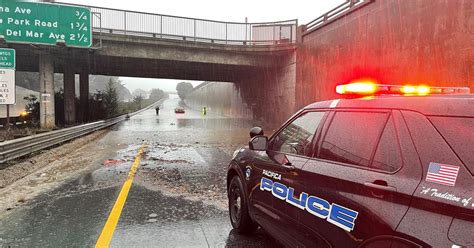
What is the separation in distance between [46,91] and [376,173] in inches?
989

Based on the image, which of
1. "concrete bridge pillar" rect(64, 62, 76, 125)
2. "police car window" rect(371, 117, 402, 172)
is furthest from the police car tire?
"concrete bridge pillar" rect(64, 62, 76, 125)

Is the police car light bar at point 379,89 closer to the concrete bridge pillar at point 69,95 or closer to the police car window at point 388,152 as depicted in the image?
the police car window at point 388,152

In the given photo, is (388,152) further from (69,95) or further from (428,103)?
(69,95)

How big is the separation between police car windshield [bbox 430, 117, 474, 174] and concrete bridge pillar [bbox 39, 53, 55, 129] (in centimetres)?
2449

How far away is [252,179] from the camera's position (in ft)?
14.2

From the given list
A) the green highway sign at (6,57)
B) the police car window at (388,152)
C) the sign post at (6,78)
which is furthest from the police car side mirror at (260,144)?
the green highway sign at (6,57)

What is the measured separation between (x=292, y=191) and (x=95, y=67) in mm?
33488

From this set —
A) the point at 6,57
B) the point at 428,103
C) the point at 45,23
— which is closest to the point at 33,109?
the point at 45,23

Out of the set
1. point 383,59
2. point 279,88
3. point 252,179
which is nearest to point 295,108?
point 279,88

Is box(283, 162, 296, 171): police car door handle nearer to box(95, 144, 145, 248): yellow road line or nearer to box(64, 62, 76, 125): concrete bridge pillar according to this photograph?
box(95, 144, 145, 248): yellow road line

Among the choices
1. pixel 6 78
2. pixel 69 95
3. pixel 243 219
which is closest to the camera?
pixel 243 219

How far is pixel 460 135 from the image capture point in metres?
2.02

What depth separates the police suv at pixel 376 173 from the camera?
77.2 inches

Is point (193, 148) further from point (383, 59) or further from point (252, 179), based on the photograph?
point (252, 179)
